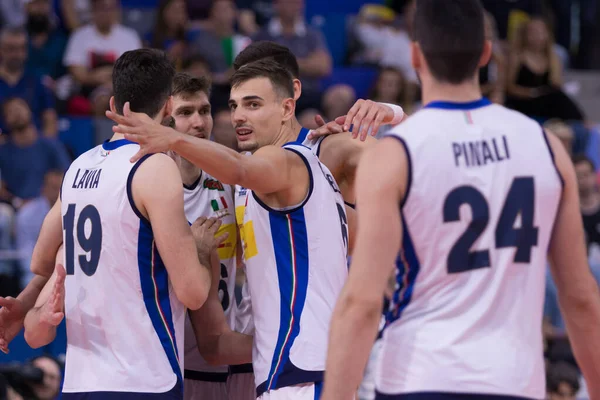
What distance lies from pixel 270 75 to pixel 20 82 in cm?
711

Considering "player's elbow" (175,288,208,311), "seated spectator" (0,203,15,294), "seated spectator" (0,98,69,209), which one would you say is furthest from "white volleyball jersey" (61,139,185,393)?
"seated spectator" (0,98,69,209)

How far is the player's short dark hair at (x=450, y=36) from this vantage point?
345cm

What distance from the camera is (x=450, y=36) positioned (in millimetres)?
3443

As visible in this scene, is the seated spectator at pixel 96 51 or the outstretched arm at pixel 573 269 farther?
the seated spectator at pixel 96 51

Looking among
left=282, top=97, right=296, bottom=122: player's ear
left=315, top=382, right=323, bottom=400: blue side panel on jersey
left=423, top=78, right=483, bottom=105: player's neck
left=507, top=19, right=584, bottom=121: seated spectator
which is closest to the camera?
left=423, top=78, right=483, bottom=105: player's neck

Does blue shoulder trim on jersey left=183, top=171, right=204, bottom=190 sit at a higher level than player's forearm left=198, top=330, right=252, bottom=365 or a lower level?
higher

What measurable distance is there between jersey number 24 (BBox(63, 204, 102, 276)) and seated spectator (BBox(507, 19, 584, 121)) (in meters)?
10.0

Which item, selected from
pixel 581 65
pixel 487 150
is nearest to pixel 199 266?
pixel 487 150

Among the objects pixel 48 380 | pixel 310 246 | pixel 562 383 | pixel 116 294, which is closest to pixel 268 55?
pixel 310 246

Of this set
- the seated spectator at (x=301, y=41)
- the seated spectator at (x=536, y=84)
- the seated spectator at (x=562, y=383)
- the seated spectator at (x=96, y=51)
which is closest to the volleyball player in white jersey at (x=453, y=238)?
the seated spectator at (x=562, y=383)

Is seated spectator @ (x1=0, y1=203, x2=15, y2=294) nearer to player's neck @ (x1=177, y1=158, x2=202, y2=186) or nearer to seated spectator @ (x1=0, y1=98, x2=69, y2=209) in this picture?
seated spectator @ (x1=0, y1=98, x2=69, y2=209)

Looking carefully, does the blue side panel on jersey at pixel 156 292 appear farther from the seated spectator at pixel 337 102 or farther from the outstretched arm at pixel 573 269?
the seated spectator at pixel 337 102

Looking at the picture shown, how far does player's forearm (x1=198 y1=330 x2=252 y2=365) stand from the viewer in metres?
5.08

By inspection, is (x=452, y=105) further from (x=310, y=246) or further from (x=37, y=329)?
(x=37, y=329)
